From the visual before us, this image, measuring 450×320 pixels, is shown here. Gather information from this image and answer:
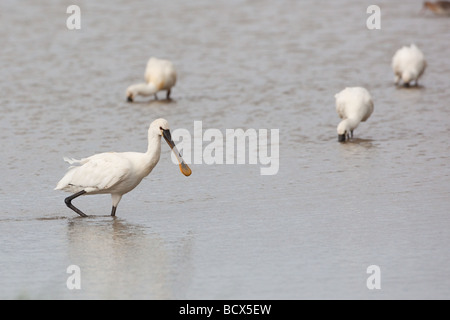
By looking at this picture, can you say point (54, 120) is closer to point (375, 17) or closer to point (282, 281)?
point (282, 281)

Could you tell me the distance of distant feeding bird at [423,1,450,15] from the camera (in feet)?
88.8

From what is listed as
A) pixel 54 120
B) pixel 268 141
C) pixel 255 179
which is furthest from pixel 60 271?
pixel 54 120

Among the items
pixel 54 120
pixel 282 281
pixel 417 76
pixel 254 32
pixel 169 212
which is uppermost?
pixel 254 32

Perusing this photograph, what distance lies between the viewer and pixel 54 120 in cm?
1603

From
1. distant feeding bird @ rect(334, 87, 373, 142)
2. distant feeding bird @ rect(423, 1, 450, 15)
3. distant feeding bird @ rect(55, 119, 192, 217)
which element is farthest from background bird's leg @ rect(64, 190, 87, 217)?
distant feeding bird @ rect(423, 1, 450, 15)

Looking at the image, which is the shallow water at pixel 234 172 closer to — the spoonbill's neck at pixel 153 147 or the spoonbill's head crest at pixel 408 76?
the spoonbill's head crest at pixel 408 76

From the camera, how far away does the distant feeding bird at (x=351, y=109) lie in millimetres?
14125

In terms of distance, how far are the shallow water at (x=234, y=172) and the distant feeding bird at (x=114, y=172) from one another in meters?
0.29

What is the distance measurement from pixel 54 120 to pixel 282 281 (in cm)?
857

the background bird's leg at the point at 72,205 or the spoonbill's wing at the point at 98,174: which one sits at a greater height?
the spoonbill's wing at the point at 98,174

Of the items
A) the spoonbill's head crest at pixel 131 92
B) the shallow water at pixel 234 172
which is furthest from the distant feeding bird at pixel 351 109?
the spoonbill's head crest at pixel 131 92

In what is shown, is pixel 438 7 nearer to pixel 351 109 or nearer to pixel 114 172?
pixel 351 109

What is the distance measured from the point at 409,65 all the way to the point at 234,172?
6.70 metres

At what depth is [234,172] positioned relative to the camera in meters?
12.4
